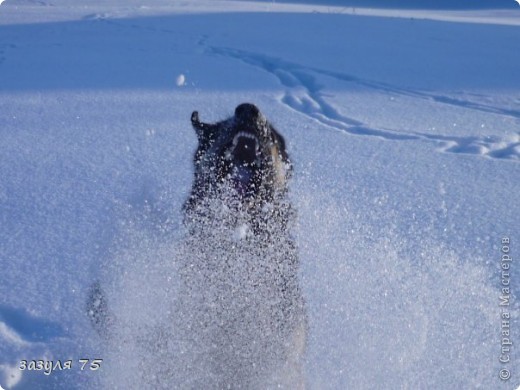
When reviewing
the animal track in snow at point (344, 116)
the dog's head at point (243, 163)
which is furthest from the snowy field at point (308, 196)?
the dog's head at point (243, 163)

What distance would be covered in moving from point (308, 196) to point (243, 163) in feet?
3.14

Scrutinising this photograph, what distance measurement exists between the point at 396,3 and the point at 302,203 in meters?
8.84

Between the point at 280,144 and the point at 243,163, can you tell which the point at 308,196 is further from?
the point at 243,163

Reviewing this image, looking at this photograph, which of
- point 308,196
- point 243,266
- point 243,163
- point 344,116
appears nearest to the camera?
point 243,163

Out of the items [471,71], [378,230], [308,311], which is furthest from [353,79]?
[308,311]

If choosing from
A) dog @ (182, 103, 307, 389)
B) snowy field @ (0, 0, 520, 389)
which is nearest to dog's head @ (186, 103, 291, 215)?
dog @ (182, 103, 307, 389)

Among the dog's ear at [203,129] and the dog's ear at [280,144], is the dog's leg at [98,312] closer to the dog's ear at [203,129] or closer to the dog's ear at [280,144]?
the dog's ear at [203,129]

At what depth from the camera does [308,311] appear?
230 cm

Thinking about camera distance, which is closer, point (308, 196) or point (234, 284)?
point (234, 284)

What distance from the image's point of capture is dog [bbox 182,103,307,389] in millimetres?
1956

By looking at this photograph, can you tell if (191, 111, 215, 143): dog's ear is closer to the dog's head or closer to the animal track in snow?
the dog's head

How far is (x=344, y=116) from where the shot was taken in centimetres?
422

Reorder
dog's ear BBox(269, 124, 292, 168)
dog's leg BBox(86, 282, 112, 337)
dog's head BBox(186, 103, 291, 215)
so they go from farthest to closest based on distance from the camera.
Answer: dog's leg BBox(86, 282, 112, 337), dog's ear BBox(269, 124, 292, 168), dog's head BBox(186, 103, 291, 215)

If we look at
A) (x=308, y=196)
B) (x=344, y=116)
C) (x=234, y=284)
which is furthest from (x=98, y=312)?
(x=344, y=116)
